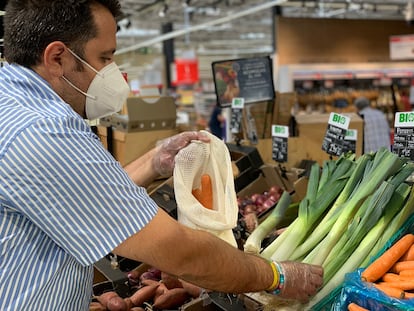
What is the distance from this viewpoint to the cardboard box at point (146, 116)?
3.75m

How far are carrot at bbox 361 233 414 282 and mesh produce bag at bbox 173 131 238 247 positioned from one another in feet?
1.84

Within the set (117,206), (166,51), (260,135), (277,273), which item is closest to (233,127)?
→ (260,135)

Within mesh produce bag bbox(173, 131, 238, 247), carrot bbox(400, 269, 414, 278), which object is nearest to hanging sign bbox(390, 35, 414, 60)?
mesh produce bag bbox(173, 131, 238, 247)

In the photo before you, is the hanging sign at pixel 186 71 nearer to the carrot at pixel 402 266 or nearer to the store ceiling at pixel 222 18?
the store ceiling at pixel 222 18

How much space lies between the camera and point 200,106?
1504cm

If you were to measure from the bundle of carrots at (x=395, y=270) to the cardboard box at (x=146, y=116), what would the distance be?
2.33 metres

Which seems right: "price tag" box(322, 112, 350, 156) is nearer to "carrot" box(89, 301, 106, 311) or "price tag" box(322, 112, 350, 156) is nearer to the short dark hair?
"carrot" box(89, 301, 106, 311)

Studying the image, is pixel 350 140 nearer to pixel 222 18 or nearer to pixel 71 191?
pixel 71 191

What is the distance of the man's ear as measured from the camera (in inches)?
56.7

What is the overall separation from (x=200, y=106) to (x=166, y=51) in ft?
9.90

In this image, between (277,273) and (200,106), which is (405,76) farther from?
(277,273)

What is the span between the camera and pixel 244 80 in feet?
13.0

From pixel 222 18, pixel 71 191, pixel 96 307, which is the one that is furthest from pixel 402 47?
pixel 71 191

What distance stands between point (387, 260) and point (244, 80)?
243cm
